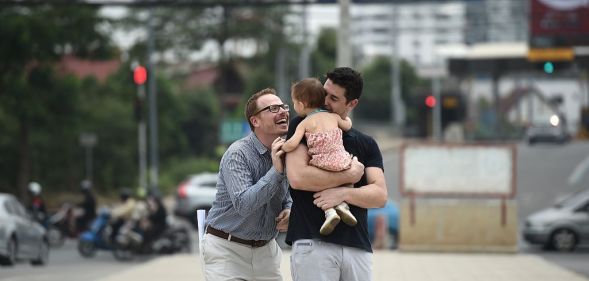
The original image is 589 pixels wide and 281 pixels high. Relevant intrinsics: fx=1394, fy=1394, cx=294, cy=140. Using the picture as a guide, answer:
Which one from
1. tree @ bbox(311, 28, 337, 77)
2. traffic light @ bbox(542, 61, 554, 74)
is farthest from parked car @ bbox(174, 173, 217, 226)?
tree @ bbox(311, 28, 337, 77)

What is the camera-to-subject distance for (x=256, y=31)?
232 ft

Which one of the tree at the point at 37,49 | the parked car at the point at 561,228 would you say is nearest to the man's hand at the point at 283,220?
the parked car at the point at 561,228

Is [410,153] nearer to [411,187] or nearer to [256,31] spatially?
[411,187]

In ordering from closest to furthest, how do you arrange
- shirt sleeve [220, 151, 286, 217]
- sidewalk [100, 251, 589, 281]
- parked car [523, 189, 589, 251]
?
shirt sleeve [220, 151, 286, 217]
sidewalk [100, 251, 589, 281]
parked car [523, 189, 589, 251]

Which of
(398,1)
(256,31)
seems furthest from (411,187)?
(256,31)

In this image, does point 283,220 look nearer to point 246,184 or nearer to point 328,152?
point 246,184

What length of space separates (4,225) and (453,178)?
7930mm

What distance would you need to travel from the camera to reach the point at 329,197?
7109mm

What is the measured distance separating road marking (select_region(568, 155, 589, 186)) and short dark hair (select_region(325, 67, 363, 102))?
4279cm

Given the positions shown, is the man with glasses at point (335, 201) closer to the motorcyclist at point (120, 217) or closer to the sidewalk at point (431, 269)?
the sidewalk at point (431, 269)

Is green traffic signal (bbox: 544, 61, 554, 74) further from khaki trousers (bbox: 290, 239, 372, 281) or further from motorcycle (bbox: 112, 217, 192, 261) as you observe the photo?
khaki trousers (bbox: 290, 239, 372, 281)

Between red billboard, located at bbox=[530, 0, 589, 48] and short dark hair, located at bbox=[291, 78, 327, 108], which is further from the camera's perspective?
red billboard, located at bbox=[530, 0, 589, 48]

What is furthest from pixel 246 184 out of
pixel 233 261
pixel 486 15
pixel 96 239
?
pixel 486 15

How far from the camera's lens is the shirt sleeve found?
24.4ft
